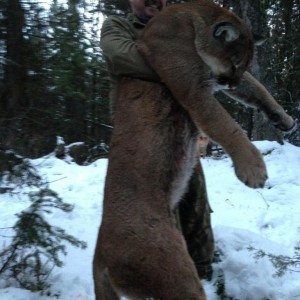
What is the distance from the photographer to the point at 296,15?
17.3m

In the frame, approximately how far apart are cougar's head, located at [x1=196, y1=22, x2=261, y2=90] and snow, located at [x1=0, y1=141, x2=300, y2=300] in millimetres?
2155

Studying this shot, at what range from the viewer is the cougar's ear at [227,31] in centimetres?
320

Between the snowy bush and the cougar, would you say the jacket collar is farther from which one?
the snowy bush

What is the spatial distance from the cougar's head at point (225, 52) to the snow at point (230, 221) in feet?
7.07

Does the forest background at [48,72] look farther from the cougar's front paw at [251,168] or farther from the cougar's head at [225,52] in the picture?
the cougar's front paw at [251,168]

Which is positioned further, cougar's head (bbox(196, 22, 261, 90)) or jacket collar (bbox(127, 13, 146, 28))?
jacket collar (bbox(127, 13, 146, 28))

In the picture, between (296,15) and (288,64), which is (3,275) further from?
(296,15)

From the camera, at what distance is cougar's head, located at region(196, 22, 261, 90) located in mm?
3230

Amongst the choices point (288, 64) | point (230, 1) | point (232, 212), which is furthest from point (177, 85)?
point (288, 64)

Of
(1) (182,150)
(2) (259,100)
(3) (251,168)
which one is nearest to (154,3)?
(2) (259,100)

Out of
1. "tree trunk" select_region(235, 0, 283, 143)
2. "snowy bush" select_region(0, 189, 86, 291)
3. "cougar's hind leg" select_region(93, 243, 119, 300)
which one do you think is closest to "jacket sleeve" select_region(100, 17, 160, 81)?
"cougar's hind leg" select_region(93, 243, 119, 300)

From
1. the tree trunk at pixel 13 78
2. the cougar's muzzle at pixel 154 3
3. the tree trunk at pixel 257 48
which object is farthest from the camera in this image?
the tree trunk at pixel 257 48

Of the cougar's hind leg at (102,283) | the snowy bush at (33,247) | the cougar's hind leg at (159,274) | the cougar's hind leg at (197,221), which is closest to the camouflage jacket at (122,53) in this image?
the cougar's hind leg at (197,221)

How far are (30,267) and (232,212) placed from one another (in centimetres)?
380
